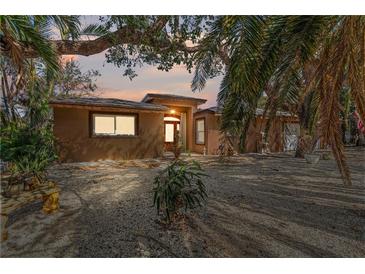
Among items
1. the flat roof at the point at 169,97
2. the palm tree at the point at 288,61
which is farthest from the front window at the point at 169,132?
the palm tree at the point at 288,61

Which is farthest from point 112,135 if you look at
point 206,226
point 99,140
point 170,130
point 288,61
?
point 288,61

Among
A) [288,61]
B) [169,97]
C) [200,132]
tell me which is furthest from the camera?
[200,132]

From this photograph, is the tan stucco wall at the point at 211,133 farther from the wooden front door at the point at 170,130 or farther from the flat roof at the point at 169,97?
the wooden front door at the point at 170,130

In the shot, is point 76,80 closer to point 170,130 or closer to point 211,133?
point 170,130

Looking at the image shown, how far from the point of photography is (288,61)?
9.30 feet

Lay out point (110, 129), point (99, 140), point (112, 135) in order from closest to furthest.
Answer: point (99, 140), point (112, 135), point (110, 129)

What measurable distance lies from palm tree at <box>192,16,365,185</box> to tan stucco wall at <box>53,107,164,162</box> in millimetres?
9192

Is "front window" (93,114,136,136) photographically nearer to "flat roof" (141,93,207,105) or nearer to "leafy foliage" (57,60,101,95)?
"flat roof" (141,93,207,105)

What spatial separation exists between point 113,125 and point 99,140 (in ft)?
3.52

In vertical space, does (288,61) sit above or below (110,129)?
above

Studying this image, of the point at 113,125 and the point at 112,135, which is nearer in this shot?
the point at 112,135

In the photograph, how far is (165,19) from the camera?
6387mm

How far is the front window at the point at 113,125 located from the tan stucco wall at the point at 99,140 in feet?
1.06

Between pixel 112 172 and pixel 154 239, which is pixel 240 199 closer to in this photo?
pixel 154 239
